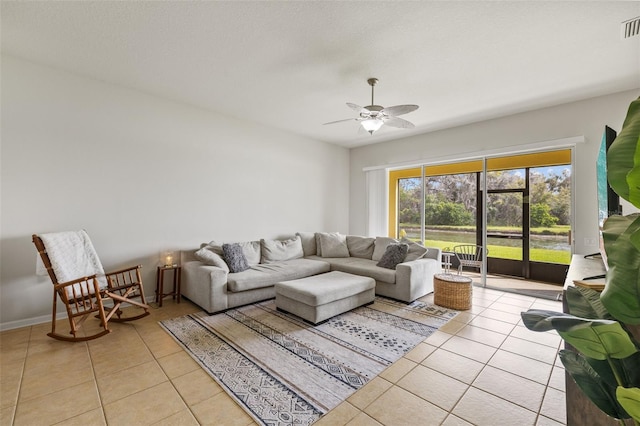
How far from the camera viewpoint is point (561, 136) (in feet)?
13.0

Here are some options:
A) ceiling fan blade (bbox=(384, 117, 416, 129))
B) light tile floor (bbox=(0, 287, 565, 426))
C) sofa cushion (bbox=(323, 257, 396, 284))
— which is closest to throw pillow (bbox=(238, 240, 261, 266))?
sofa cushion (bbox=(323, 257, 396, 284))

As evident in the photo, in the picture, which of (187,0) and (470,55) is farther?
(470,55)

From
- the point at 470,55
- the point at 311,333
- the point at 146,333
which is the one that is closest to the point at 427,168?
the point at 470,55

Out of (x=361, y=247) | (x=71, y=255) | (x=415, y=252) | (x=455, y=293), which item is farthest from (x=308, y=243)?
(x=71, y=255)

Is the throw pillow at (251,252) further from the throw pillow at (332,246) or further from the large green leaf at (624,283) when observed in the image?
the large green leaf at (624,283)

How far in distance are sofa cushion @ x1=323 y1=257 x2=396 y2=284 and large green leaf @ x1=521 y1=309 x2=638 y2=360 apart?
3112 mm

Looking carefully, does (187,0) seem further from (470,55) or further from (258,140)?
(258,140)

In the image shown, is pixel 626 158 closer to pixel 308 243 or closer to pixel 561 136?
pixel 561 136

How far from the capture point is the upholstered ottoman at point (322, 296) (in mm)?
3064

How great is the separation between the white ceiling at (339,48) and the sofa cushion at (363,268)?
96.3 inches

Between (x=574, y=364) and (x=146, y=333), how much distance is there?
3366mm

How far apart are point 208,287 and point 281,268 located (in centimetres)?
113

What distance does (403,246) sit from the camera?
4230mm

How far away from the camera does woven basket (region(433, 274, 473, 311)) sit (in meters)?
3.57
